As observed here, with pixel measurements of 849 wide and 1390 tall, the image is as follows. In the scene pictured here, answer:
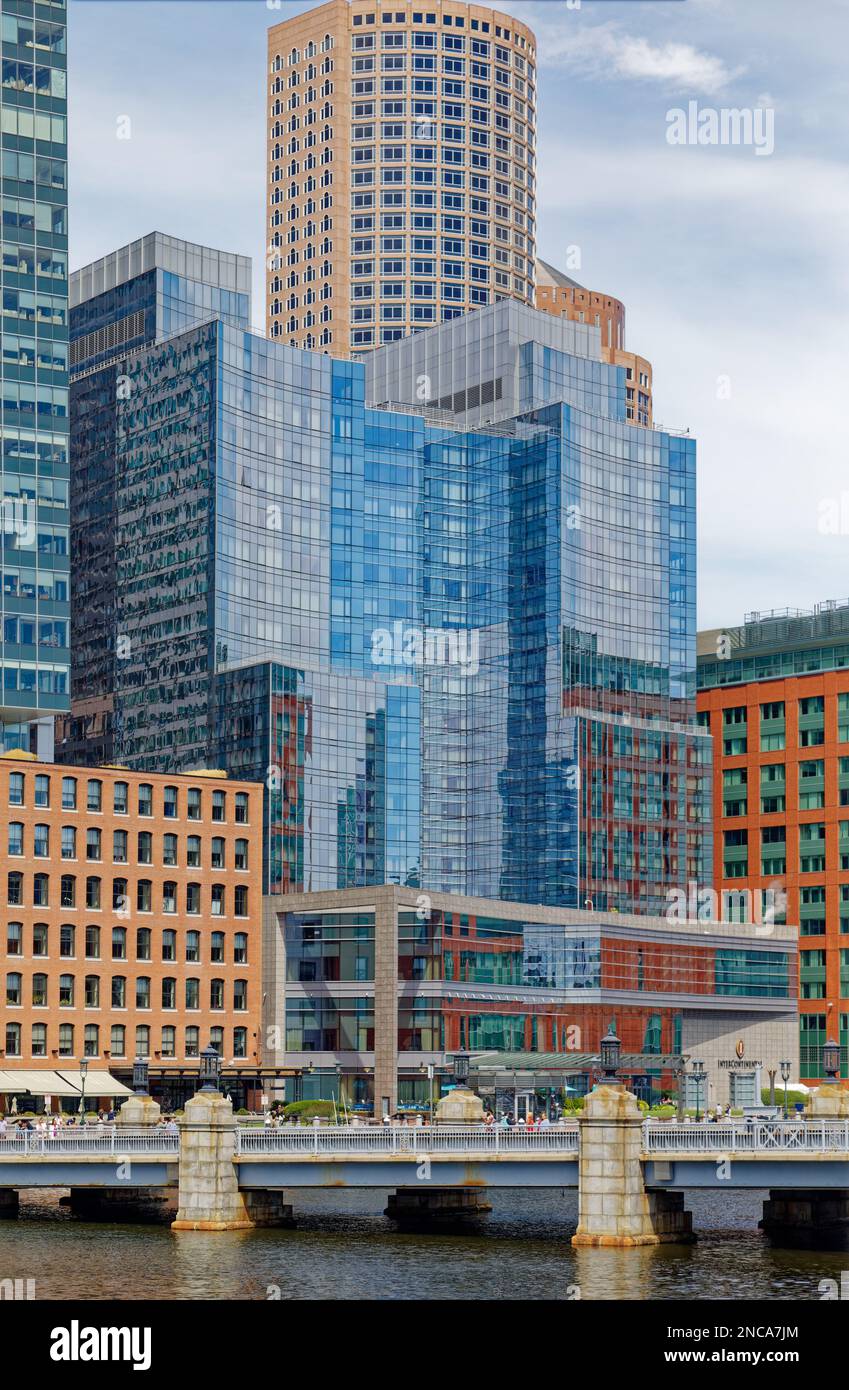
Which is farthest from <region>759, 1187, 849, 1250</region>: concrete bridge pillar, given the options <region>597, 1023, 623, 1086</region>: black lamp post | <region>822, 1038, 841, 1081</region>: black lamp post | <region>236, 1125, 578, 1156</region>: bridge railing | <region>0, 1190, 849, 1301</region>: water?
<region>597, 1023, 623, 1086</region>: black lamp post

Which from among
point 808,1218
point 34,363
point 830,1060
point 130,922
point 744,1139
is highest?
point 34,363

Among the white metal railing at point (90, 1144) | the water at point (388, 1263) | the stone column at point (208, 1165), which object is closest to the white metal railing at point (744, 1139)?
the water at point (388, 1263)

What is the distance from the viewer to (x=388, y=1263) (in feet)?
247

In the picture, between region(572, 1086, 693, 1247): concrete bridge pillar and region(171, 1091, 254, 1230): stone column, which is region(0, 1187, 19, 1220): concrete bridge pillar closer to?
region(171, 1091, 254, 1230): stone column

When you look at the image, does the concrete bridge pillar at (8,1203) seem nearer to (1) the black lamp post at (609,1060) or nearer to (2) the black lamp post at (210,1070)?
(2) the black lamp post at (210,1070)

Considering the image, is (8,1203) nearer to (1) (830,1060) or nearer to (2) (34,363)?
(1) (830,1060)

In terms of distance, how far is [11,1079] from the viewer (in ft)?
454

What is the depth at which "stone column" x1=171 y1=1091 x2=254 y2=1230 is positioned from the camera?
83.2m

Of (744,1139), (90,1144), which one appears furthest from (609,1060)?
(90,1144)

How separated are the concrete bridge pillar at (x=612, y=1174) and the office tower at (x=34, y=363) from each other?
103 m

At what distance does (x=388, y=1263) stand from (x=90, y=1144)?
66.2 ft
